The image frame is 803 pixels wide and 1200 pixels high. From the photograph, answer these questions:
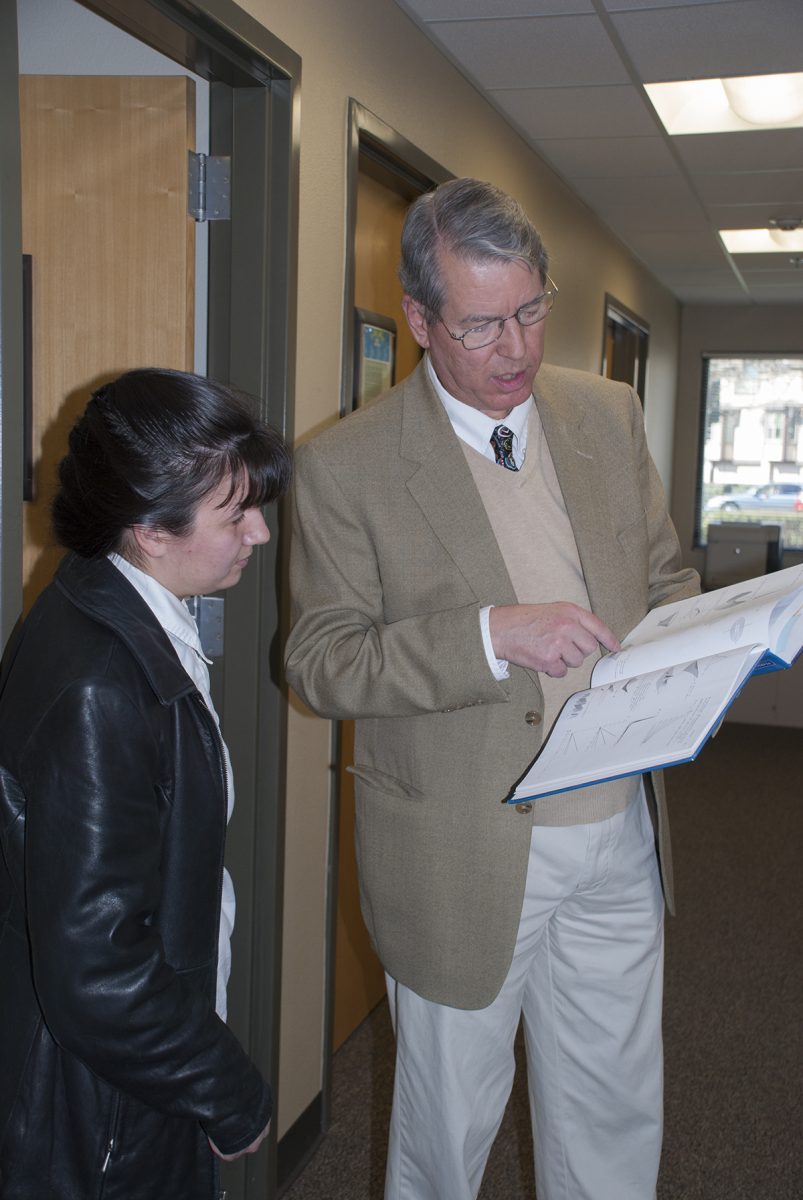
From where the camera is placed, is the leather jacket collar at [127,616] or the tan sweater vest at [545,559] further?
the tan sweater vest at [545,559]

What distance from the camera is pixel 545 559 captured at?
62.7 inches

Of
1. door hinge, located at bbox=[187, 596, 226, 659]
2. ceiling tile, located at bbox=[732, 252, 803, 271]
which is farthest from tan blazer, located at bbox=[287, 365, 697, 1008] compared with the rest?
ceiling tile, located at bbox=[732, 252, 803, 271]

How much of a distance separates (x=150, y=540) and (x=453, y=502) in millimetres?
504

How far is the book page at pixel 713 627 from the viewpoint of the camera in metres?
1.26

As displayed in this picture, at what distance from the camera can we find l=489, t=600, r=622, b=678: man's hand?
1393mm

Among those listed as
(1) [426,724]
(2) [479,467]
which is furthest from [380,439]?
(1) [426,724]

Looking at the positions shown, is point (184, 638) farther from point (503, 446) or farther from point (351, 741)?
point (351, 741)

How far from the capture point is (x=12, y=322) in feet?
4.47

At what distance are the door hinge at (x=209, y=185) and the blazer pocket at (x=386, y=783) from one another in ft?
3.81

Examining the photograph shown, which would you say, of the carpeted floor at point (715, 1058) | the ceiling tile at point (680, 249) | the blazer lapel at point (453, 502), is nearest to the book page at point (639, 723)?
the blazer lapel at point (453, 502)

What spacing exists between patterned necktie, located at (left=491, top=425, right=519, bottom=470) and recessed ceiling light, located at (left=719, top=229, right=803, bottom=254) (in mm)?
4781

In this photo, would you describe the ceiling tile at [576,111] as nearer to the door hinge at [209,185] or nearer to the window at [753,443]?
the door hinge at [209,185]

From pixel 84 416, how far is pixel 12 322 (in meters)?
0.28

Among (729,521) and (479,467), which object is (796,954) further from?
(729,521)
